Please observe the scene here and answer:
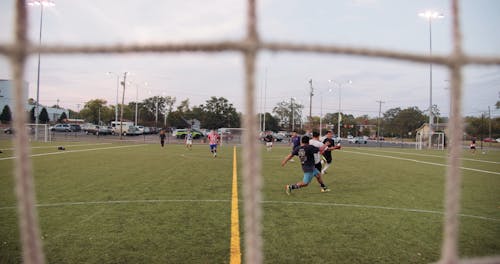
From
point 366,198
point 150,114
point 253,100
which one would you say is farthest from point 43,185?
point 150,114

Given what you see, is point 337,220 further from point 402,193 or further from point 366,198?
point 402,193

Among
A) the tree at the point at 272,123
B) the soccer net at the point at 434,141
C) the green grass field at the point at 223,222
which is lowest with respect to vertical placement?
the green grass field at the point at 223,222

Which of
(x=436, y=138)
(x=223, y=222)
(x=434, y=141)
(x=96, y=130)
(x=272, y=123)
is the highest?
(x=272, y=123)

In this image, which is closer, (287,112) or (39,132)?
(39,132)

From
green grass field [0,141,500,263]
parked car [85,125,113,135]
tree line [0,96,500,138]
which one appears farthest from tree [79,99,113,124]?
green grass field [0,141,500,263]

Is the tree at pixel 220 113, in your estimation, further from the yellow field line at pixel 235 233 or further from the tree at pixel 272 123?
the yellow field line at pixel 235 233

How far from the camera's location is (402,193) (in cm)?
804

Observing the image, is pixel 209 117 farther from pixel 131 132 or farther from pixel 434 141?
pixel 434 141

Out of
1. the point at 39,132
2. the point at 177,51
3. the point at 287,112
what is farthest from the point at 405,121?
the point at 177,51

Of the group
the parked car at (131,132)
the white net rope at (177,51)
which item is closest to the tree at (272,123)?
the parked car at (131,132)

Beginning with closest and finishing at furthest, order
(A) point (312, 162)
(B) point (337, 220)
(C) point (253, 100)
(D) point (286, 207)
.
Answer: (C) point (253, 100) → (B) point (337, 220) → (D) point (286, 207) → (A) point (312, 162)

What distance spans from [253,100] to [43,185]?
856 cm

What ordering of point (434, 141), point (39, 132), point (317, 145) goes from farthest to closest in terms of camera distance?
point (434, 141) → point (39, 132) → point (317, 145)

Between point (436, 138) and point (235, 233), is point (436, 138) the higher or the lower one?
the higher one
